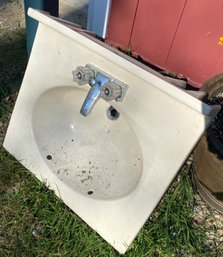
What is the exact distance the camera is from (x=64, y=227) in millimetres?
1602

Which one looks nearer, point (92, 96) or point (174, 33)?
point (92, 96)

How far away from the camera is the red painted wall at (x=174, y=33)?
1.99 metres

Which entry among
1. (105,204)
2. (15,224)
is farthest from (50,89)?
(15,224)

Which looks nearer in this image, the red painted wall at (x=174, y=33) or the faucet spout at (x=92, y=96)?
the faucet spout at (x=92, y=96)

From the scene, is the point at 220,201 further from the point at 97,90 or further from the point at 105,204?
the point at 97,90

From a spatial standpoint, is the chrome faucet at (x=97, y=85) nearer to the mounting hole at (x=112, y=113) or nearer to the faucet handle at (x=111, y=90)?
the faucet handle at (x=111, y=90)

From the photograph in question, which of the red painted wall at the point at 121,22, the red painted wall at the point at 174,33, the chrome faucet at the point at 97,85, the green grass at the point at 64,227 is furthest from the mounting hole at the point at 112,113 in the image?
the red painted wall at the point at 121,22

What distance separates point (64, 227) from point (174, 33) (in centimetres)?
127

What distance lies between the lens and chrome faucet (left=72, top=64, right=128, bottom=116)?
121 centimetres

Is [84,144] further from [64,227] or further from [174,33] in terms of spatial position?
[174,33]

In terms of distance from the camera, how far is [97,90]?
4.08 ft

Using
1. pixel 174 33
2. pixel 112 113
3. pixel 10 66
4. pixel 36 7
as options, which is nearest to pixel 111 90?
pixel 112 113

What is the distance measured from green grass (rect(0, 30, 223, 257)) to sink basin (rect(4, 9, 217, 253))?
87 millimetres

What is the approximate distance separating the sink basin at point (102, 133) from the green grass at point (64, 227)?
0.29ft
